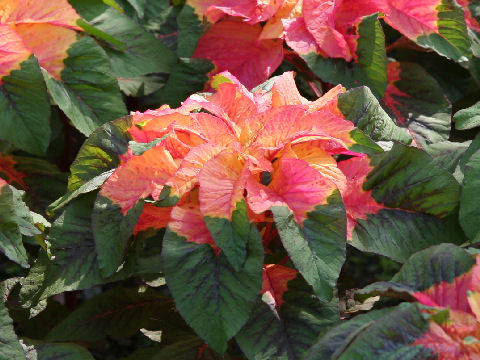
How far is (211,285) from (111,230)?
0.59 ft

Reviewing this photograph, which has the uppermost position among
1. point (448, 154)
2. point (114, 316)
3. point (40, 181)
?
point (448, 154)

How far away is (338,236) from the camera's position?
98 cm

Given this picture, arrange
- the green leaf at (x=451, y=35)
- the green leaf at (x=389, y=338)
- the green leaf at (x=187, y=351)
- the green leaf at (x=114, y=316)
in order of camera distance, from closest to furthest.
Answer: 1. the green leaf at (x=389, y=338)
2. the green leaf at (x=187, y=351)
3. the green leaf at (x=114, y=316)
4. the green leaf at (x=451, y=35)

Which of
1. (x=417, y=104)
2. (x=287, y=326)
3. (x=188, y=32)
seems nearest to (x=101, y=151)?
(x=287, y=326)

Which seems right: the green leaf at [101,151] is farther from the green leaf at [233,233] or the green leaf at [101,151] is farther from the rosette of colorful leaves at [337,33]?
the rosette of colorful leaves at [337,33]

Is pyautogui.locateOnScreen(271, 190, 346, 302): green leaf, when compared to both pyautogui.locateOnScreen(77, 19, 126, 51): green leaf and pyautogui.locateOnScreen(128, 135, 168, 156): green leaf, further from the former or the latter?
pyautogui.locateOnScreen(77, 19, 126, 51): green leaf

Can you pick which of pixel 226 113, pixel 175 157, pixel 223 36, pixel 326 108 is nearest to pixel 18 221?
pixel 175 157

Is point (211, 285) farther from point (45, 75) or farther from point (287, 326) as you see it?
point (45, 75)

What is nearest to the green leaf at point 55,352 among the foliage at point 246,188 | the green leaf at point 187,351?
the foliage at point 246,188

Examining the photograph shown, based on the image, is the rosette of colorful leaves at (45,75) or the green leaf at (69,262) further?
the rosette of colorful leaves at (45,75)

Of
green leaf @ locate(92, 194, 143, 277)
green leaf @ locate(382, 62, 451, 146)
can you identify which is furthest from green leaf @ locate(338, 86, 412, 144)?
green leaf @ locate(92, 194, 143, 277)

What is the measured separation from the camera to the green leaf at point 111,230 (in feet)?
3.35

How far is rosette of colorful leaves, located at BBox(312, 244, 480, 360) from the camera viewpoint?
0.82m

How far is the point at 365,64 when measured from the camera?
4.46 ft
